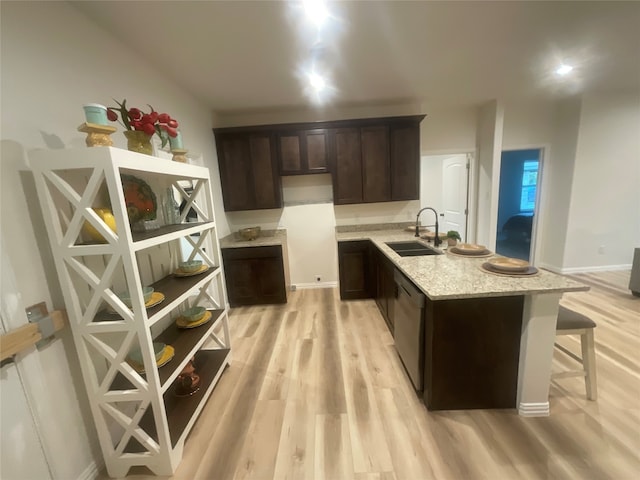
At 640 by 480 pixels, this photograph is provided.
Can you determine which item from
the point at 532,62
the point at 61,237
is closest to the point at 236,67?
the point at 61,237

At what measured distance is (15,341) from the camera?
3.41 ft

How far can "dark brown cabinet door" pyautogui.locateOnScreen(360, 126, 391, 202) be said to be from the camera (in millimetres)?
3418

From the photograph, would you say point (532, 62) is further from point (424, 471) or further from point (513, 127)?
point (424, 471)

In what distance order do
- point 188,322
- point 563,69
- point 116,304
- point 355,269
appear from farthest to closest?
point 355,269 → point 563,69 → point 188,322 → point 116,304

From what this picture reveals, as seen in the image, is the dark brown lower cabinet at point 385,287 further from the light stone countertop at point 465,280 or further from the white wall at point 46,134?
the white wall at point 46,134

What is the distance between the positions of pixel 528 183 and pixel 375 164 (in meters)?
5.58

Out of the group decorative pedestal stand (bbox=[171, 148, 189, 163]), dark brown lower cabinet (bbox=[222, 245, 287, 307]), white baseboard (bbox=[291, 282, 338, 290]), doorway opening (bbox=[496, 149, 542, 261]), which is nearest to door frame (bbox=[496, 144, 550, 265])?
doorway opening (bbox=[496, 149, 542, 261])

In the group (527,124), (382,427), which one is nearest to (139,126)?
(382,427)

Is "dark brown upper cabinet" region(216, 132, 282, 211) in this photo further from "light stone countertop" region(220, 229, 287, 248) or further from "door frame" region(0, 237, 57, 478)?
"door frame" region(0, 237, 57, 478)

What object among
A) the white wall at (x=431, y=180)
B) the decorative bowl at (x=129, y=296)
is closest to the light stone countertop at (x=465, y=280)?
the decorative bowl at (x=129, y=296)

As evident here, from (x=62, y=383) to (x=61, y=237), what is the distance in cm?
73

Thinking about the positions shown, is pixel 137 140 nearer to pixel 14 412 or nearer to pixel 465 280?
pixel 14 412

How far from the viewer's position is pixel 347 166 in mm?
3502

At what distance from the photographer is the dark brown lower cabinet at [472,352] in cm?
155
